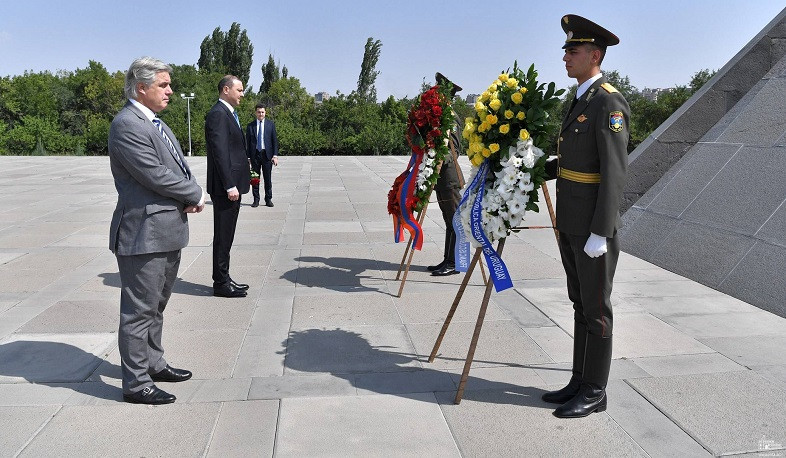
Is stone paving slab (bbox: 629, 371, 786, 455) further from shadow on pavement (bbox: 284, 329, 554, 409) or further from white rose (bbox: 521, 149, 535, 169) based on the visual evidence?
white rose (bbox: 521, 149, 535, 169)

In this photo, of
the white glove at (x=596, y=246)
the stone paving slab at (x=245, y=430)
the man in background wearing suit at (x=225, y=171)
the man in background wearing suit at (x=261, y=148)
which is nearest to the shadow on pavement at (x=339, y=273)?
the man in background wearing suit at (x=225, y=171)

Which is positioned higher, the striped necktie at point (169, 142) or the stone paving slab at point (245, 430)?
the striped necktie at point (169, 142)

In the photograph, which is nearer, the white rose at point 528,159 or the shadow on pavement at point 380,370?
the white rose at point 528,159

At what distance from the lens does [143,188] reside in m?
3.80

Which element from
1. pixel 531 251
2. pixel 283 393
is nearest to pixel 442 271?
pixel 531 251

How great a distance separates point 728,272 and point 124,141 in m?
5.50

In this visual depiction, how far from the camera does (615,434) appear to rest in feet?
11.4

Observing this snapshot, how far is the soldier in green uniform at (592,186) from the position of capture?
347 centimetres

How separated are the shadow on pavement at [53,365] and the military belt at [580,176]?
9.70 feet

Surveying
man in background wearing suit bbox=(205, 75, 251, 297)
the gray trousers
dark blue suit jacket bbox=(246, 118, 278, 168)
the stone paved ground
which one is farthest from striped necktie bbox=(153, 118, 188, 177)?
dark blue suit jacket bbox=(246, 118, 278, 168)

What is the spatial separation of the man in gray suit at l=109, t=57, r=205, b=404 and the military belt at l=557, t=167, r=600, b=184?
85.9 inches

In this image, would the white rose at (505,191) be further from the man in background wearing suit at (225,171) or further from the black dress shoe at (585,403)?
the man in background wearing suit at (225,171)

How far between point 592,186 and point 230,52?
7089cm

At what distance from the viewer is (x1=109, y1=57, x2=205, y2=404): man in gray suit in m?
3.69
